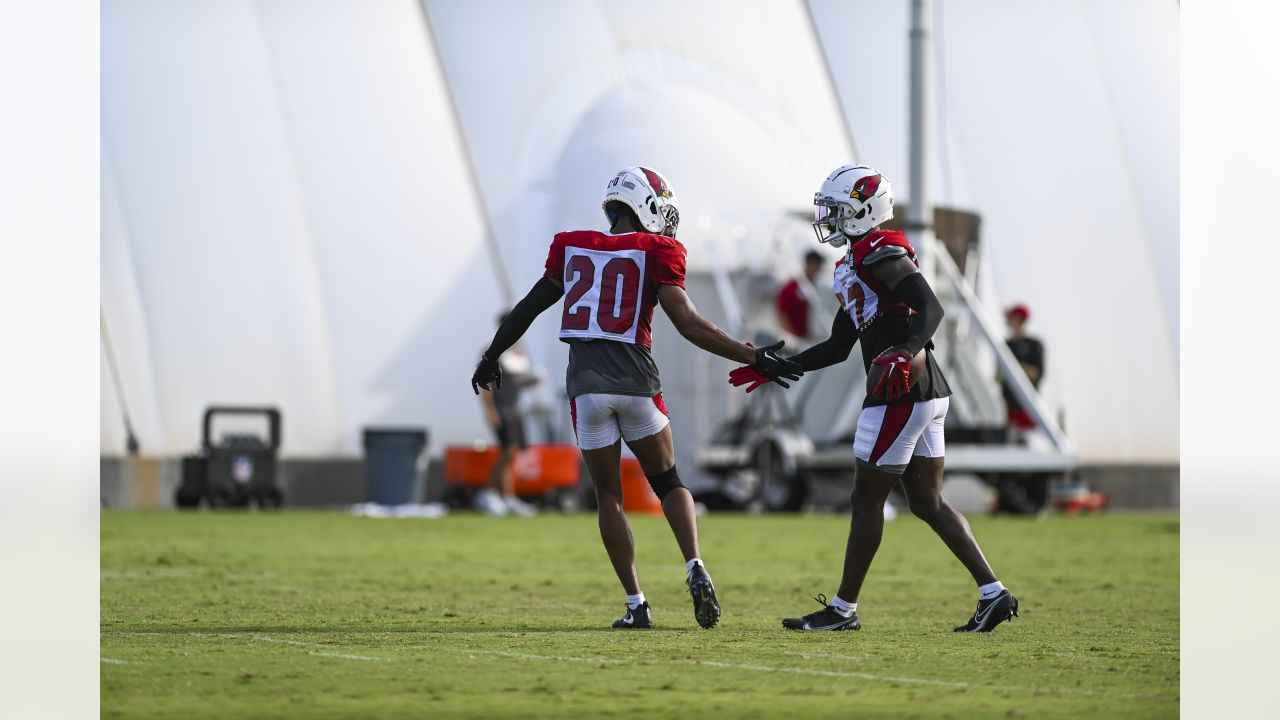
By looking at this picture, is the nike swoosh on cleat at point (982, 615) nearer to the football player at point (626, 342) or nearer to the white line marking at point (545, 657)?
the football player at point (626, 342)

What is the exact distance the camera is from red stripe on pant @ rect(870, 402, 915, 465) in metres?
8.32

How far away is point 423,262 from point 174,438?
4.23 metres

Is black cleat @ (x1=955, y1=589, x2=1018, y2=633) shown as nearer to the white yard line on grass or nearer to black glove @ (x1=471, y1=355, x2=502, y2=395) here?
black glove @ (x1=471, y1=355, x2=502, y2=395)

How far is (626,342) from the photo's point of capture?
27.7ft

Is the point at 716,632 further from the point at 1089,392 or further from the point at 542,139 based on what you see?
the point at 1089,392

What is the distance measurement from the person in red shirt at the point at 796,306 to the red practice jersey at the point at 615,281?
13.2 metres

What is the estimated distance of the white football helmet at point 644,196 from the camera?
8523mm

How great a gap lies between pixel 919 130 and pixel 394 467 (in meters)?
7.13

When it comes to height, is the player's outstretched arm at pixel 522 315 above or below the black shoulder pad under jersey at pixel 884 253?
below

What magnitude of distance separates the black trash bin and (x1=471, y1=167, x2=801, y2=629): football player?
13.9 metres

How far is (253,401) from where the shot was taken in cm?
2545

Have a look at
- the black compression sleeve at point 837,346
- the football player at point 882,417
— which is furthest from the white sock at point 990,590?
the black compression sleeve at point 837,346
